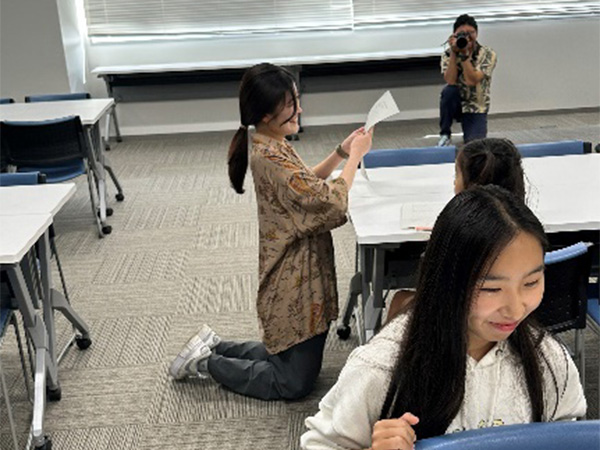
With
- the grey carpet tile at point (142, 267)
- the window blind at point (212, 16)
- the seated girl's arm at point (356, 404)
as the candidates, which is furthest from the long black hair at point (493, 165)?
the window blind at point (212, 16)

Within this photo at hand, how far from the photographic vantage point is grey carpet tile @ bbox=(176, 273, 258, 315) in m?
3.32

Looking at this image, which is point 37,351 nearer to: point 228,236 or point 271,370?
point 271,370

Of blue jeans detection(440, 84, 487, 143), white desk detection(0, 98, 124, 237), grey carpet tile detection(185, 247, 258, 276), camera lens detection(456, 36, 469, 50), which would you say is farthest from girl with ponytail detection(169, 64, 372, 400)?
blue jeans detection(440, 84, 487, 143)

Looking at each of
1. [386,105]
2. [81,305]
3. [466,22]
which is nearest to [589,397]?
[386,105]

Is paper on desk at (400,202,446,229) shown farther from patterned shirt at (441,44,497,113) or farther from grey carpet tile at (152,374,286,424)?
patterned shirt at (441,44,497,113)

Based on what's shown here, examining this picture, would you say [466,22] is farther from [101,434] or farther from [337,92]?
[101,434]

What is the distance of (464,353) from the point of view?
1.03 m

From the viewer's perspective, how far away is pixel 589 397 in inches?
95.3

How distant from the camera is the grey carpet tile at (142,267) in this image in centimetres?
371

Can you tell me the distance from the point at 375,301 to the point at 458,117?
3.69 m

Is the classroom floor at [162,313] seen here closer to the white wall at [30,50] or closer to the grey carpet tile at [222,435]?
the grey carpet tile at [222,435]

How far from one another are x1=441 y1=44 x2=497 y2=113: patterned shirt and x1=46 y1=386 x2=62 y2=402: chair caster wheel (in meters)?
3.73

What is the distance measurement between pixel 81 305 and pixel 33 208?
40.8 inches

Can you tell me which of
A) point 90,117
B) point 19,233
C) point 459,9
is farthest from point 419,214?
point 459,9
